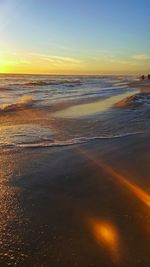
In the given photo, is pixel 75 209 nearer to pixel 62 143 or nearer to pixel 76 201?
pixel 76 201

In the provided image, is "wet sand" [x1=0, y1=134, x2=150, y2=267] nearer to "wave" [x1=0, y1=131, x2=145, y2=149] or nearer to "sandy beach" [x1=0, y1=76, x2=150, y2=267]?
"sandy beach" [x1=0, y1=76, x2=150, y2=267]

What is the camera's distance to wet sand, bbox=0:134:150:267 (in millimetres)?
3371

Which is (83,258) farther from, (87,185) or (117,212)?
(87,185)

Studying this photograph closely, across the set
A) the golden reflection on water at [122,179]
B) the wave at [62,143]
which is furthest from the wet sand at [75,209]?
the wave at [62,143]

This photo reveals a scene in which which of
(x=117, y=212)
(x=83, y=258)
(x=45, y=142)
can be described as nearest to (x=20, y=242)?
(x=83, y=258)

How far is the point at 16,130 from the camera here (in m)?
10.2

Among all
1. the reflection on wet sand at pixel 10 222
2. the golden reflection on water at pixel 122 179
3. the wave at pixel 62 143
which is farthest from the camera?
the wave at pixel 62 143

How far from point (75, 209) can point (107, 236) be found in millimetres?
776

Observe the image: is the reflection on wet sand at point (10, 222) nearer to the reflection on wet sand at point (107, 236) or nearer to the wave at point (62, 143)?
the reflection on wet sand at point (107, 236)

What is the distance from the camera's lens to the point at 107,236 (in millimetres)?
3688

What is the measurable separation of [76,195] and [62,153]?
250cm

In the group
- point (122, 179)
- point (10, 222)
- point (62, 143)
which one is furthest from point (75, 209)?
point (62, 143)

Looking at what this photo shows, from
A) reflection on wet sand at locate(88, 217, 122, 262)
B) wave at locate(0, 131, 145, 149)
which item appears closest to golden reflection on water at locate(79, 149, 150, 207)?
reflection on wet sand at locate(88, 217, 122, 262)

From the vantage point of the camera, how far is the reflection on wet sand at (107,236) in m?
3.40
